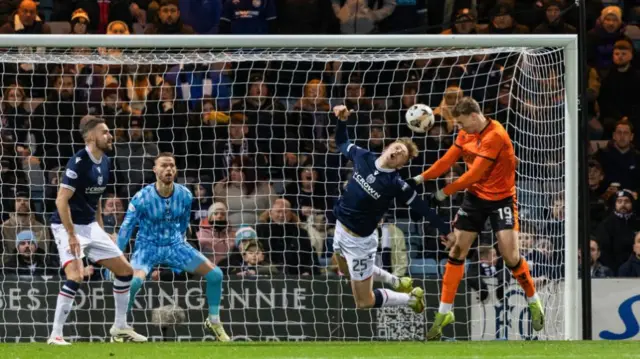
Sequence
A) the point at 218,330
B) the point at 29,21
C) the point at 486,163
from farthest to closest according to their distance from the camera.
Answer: the point at 29,21 → the point at 218,330 → the point at 486,163

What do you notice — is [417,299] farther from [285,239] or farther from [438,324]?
[285,239]

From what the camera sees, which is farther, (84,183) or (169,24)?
(169,24)

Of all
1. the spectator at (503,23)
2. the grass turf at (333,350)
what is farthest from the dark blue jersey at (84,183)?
the spectator at (503,23)

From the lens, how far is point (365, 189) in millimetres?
12156

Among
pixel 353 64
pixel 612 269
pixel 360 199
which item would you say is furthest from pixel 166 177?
pixel 612 269

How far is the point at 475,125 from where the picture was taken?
11.7m

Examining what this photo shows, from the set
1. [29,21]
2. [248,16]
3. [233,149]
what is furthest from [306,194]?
[29,21]

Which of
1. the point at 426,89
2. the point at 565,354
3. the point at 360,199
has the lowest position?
the point at 565,354

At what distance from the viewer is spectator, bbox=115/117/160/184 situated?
46.7ft

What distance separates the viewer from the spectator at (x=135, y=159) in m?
14.2

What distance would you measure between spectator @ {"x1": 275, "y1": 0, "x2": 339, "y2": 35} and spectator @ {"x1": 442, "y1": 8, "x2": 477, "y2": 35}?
4.52ft

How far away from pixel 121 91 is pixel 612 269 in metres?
5.53

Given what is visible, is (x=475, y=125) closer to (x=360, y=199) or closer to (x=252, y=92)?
(x=360, y=199)

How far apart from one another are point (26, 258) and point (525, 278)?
5.05 metres
